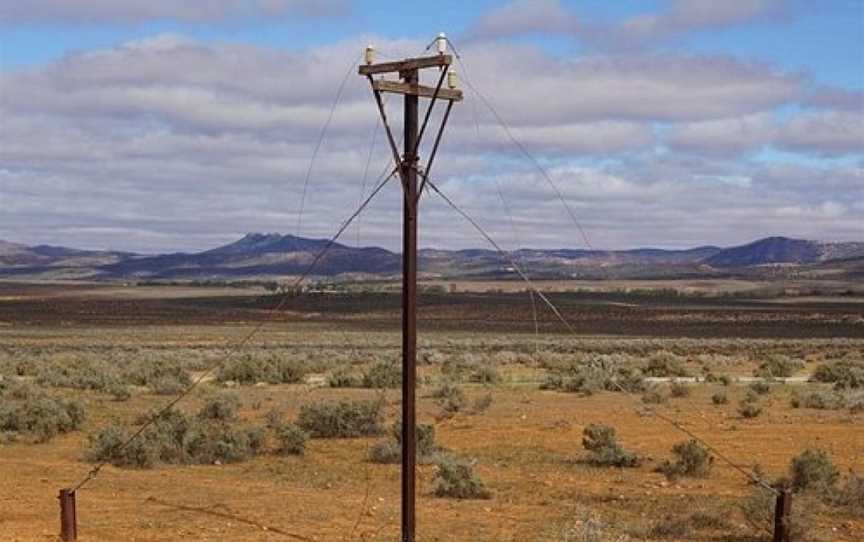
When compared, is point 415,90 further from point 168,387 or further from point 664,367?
point 664,367

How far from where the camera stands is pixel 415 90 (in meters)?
11.3

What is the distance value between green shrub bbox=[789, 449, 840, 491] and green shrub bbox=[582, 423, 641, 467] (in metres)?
3.37

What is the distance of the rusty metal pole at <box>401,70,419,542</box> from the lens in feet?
37.3

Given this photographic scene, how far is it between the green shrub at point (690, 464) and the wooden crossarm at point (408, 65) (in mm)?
9638

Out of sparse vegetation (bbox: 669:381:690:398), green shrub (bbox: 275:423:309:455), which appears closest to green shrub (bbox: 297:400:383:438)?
green shrub (bbox: 275:423:309:455)

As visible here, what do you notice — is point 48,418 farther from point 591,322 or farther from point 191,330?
point 591,322

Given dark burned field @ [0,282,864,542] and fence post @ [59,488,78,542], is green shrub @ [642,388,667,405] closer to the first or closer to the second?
dark burned field @ [0,282,864,542]

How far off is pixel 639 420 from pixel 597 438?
5.57 m

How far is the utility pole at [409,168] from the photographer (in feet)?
37.0

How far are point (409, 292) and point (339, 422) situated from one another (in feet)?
38.4

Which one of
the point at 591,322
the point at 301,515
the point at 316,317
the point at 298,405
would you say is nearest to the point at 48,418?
the point at 298,405

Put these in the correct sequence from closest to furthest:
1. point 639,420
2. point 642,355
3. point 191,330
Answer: point 639,420 < point 642,355 < point 191,330

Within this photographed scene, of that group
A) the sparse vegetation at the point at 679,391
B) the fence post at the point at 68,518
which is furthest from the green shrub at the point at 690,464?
the sparse vegetation at the point at 679,391

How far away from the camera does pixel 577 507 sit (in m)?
15.2
